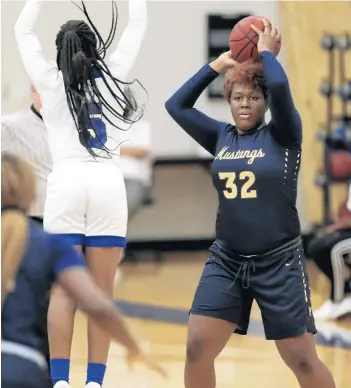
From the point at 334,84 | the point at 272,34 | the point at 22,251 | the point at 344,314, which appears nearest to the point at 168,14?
the point at 334,84

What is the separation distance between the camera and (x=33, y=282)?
2686 millimetres

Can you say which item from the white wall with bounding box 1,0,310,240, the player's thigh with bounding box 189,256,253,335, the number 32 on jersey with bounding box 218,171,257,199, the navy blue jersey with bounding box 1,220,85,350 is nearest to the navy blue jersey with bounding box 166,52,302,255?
the number 32 on jersey with bounding box 218,171,257,199

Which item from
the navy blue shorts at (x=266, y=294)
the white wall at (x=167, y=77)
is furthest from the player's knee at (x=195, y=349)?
the white wall at (x=167, y=77)

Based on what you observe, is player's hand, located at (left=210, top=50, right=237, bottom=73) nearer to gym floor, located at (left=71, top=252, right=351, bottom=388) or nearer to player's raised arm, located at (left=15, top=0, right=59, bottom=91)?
player's raised arm, located at (left=15, top=0, right=59, bottom=91)

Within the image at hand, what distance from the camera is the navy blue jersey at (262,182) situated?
3.77m

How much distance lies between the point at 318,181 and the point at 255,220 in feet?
18.2

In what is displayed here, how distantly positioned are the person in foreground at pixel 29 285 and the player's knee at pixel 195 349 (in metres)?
1.12

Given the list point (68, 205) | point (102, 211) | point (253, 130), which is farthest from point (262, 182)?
point (68, 205)

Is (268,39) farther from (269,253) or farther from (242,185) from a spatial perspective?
(269,253)

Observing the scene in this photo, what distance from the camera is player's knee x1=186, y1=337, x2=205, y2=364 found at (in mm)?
3766

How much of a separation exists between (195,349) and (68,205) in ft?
3.07

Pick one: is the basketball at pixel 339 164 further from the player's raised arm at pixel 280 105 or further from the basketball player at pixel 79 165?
the player's raised arm at pixel 280 105

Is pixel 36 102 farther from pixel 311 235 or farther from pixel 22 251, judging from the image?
pixel 311 235

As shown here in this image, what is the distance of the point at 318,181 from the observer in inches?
364
